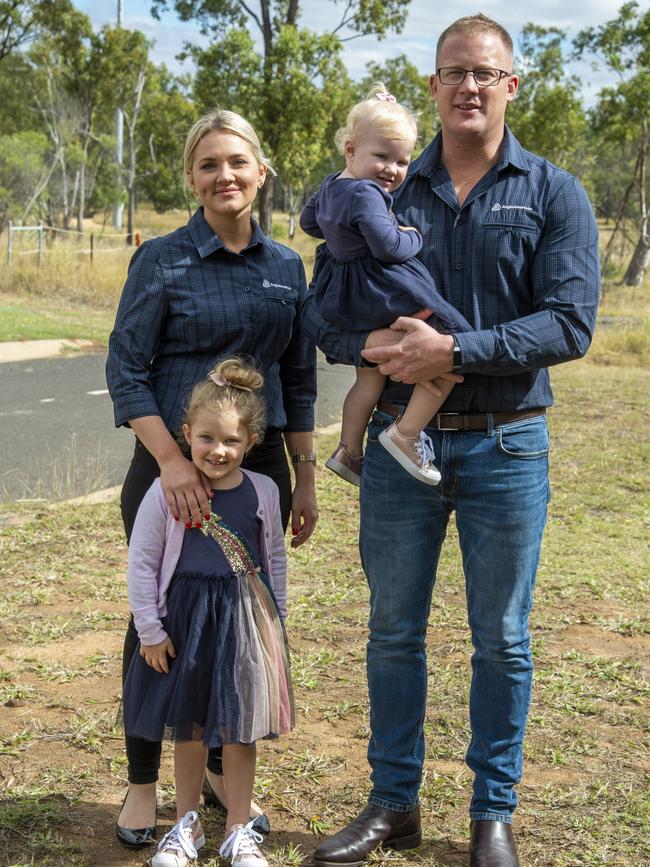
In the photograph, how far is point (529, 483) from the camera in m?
2.73

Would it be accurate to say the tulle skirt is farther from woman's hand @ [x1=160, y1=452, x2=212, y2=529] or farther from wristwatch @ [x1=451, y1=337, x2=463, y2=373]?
wristwatch @ [x1=451, y1=337, x2=463, y2=373]

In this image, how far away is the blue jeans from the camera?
8.91 feet

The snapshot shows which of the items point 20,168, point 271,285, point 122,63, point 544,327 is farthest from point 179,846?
point 122,63

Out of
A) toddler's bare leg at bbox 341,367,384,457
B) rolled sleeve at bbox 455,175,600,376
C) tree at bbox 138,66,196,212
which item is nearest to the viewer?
rolled sleeve at bbox 455,175,600,376

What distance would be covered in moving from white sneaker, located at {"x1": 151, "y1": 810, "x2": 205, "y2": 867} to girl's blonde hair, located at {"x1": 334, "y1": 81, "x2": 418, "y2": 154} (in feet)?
6.23

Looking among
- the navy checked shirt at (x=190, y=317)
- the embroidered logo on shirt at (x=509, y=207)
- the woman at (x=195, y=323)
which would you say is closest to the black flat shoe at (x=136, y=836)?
the woman at (x=195, y=323)

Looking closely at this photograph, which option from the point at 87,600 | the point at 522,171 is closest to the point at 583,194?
the point at 522,171

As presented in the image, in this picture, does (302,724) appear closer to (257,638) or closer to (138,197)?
(257,638)

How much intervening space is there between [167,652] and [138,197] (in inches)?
2295

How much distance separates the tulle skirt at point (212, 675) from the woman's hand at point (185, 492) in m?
0.16

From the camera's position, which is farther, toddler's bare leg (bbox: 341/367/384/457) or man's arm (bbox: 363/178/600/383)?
toddler's bare leg (bbox: 341/367/384/457)

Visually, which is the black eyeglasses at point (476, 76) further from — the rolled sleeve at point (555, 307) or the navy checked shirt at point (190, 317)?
the navy checked shirt at point (190, 317)

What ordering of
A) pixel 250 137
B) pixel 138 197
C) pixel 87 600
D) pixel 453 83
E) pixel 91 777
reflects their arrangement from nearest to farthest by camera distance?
pixel 453 83 → pixel 250 137 → pixel 91 777 → pixel 87 600 → pixel 138 197

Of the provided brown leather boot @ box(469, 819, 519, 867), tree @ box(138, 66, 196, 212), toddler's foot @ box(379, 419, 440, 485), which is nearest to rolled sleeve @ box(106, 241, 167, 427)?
toddler's foot @ box(379, 419, 440, 485)
